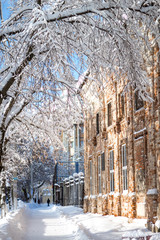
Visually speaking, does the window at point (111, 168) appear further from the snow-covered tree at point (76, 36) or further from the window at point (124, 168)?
the snow-covered tree at point (76, 36)

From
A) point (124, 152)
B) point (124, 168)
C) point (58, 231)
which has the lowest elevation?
point (58, 231)

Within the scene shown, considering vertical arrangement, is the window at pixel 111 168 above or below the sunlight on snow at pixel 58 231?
above

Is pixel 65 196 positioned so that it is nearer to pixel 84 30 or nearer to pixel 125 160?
pixel 125 160

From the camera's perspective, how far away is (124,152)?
58.4 feet

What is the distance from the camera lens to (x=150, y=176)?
40.9 ft

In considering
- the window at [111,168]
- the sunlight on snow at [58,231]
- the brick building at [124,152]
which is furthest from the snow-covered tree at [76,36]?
the window at [111,168]

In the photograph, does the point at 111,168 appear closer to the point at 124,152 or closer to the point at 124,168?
the point at 124,168

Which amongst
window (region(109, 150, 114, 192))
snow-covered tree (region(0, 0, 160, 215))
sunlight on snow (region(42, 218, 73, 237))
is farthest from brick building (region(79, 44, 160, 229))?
Result: sunlight on snow (region(42, 218, 73, 237))

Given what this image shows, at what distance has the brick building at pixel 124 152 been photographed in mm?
12133

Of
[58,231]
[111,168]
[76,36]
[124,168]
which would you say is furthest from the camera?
[111,168]

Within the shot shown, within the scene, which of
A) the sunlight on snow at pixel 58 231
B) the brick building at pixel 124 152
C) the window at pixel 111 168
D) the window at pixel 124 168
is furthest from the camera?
the window at pixel 111 168

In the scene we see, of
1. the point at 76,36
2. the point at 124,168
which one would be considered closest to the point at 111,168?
the point at 124,168

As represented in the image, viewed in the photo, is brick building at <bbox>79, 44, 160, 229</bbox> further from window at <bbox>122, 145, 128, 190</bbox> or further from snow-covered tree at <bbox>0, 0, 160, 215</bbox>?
snow-covered tree at <bbox>0, 0, 160, 215</bbox>

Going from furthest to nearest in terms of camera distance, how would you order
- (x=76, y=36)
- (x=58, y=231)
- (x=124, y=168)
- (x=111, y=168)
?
(x=111, y=168) → (x=124, y=168) → (x=58, y=231) → (x=76, y=36)
